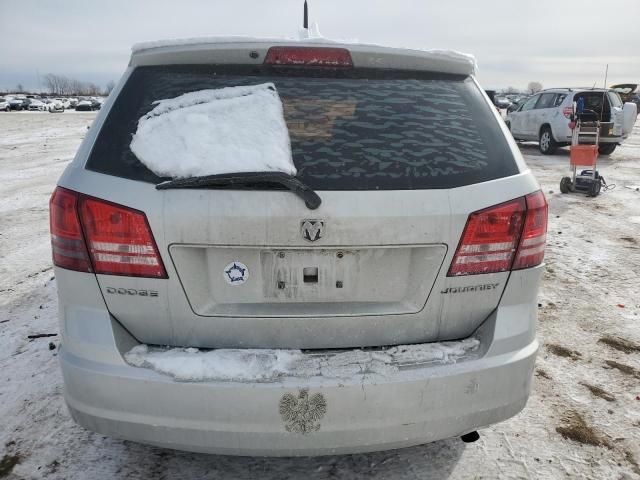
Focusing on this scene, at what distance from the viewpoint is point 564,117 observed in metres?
14.9

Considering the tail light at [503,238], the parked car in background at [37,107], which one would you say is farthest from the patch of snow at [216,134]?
the parked car in background at [37,107]

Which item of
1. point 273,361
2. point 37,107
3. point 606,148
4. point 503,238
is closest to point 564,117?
point 606,148

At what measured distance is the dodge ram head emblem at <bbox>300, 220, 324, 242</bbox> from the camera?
68.2 inches

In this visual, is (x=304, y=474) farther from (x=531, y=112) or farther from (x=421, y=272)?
(x=531, y=112)

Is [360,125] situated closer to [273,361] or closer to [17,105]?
[273,361]

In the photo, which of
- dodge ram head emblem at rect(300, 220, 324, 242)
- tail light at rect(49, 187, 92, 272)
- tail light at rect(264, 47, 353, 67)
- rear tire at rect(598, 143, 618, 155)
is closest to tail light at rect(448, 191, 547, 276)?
dodge ram head emblem at rect(300, 220, 324, 242)

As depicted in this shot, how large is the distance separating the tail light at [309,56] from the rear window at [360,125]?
0.11 feet

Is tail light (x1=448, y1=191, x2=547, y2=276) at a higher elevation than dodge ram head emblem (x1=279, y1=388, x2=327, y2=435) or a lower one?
higher

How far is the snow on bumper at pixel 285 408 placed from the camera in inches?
67.7

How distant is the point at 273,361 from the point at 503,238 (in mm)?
993

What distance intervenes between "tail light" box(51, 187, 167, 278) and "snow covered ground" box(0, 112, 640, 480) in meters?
1.05

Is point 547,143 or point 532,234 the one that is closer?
point 532,234

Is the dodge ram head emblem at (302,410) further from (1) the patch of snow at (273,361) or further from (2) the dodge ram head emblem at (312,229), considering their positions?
(2) the dodge ram head emblem at (312,229)

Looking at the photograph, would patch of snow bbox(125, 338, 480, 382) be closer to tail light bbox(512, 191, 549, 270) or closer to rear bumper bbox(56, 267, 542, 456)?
rear bumper bbox(56, 267, 542, 456)
